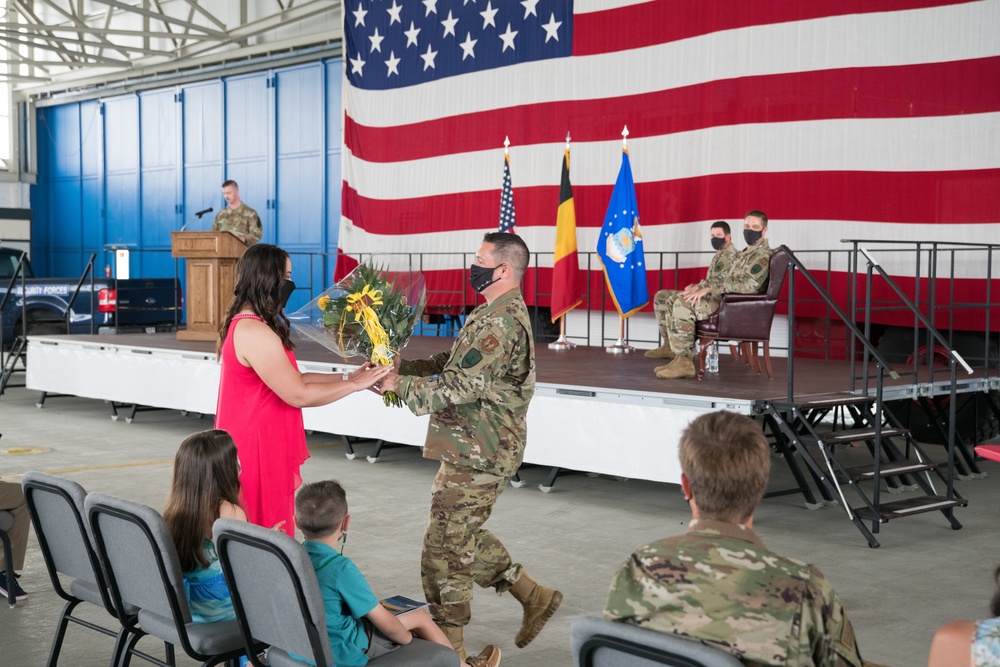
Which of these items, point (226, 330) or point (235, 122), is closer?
point (226, 330)

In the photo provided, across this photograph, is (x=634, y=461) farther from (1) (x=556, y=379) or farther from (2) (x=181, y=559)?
(2) (x=181, y=559)

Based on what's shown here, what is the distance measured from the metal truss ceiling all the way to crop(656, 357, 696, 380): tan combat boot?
10.4m

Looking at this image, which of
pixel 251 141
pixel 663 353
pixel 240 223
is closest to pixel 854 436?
pixel 663 353

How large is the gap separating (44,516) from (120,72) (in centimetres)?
1954

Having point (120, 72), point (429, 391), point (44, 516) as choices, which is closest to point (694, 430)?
point (429, 391)

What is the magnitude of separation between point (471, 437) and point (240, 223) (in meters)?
7.80

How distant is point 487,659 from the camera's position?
12.3 ft

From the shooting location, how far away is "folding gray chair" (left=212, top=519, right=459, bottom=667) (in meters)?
2.62

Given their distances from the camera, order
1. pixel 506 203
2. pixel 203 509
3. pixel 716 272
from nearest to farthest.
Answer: pixel 203 509
pixel 716 272
pixel 506 203

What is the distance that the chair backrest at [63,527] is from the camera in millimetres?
3266

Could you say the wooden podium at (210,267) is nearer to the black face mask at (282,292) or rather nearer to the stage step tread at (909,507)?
the stage step tread at (909,507)

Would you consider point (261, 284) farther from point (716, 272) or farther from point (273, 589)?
point (716, 272)

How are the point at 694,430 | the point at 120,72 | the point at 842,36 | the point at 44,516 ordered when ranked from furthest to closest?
the point at 120,72, the point at 842,36, the point at 44,516, the point at 694,430

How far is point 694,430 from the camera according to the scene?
6.98 ft
